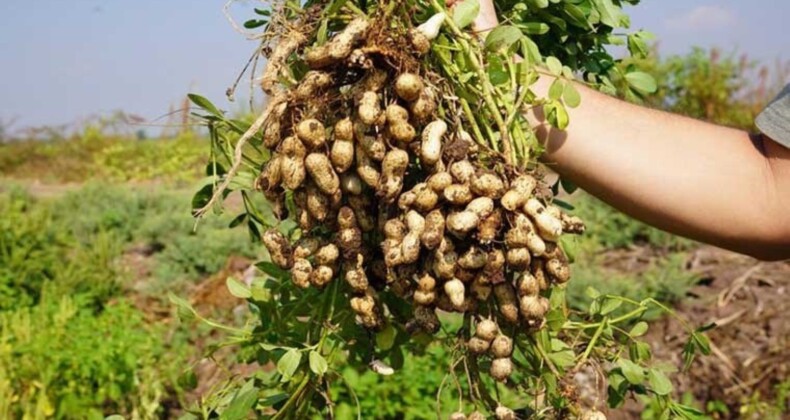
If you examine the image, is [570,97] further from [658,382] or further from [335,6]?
[658,382]

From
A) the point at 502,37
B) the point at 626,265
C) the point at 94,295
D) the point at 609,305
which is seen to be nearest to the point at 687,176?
the point at 609,305

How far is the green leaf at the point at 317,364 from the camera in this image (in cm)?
133

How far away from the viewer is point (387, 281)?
1229mm

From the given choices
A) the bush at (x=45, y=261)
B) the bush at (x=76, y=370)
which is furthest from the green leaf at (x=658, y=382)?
the bush at (x=45, y=261)

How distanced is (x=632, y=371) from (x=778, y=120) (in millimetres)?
545

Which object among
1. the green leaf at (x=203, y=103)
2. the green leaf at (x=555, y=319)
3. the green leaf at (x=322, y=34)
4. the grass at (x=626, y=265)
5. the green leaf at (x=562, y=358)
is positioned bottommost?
the grass at (x=626, y=265)

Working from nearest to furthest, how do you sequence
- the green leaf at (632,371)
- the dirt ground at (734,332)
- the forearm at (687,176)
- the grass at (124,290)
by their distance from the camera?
the green leaf at (632,371) < the forearm at (687,176) < the grass at (124,290) < the dirt ground at (734,332)

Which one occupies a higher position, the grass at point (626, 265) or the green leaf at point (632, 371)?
the green leaf at point (632, 371)

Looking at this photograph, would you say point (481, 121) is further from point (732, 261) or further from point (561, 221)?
point (732, 261)

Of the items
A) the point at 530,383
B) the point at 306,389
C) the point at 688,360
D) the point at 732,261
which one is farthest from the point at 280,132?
the point at 732,261

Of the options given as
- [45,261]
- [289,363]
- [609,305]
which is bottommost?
[45,261]

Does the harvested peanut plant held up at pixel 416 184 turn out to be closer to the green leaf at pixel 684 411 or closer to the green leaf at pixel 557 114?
the green leaf at pixel 557 114

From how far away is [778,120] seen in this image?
1.62m

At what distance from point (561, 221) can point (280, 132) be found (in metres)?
0.39
